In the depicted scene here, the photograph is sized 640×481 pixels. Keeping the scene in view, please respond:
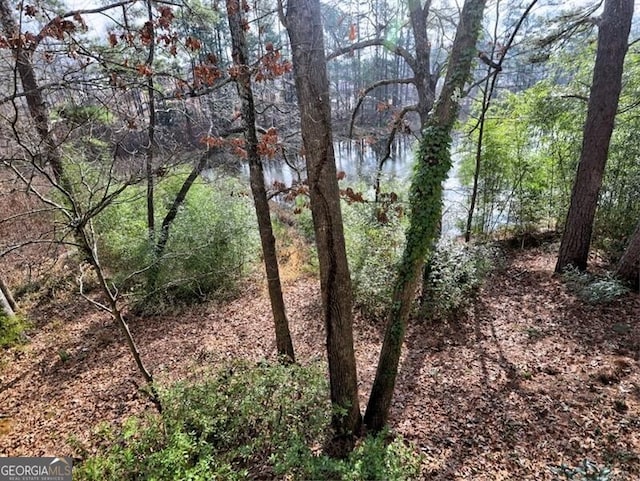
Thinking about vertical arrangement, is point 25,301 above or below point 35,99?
below

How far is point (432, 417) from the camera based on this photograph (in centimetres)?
332

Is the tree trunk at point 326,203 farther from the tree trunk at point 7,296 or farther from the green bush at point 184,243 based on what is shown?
the tree trunk at point 7,296

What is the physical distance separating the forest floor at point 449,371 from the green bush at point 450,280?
0.74 feet

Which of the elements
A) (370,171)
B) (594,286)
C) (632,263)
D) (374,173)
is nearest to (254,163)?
(594,286)

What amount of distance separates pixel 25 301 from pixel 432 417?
287 inches

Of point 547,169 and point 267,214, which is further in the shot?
point 547,169

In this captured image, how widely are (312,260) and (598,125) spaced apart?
5.59 metres

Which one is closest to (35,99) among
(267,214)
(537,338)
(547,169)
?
(267,214)

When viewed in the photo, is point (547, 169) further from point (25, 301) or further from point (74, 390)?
point (25, 301)

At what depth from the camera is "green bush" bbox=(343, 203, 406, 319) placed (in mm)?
5199

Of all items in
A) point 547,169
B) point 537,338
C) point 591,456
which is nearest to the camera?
point 591,456

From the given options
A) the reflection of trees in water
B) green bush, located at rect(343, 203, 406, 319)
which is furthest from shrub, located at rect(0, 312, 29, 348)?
green bush, located at rect(343, 203, 406, 319)
